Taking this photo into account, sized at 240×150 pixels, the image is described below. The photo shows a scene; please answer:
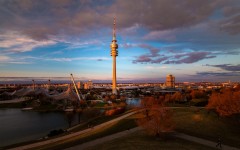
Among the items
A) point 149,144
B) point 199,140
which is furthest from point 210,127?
point 149,144

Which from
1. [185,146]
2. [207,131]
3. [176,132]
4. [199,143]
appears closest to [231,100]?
[207,131]

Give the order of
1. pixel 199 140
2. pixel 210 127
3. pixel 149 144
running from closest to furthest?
pixel 149 144, pixel 199 140, pixel 210 127

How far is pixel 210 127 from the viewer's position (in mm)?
30125

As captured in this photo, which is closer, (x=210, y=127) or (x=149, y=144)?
(x=149, y=144)

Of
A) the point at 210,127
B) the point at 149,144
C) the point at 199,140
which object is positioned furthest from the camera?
the point at 210,127

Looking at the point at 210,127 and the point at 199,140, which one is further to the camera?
the point at 210,127

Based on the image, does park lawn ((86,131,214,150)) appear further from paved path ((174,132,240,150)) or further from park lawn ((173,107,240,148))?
park lawn ((173,107,240,148))

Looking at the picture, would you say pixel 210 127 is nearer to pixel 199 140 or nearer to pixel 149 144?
pixel 199 140

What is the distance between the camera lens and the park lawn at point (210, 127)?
26.3m

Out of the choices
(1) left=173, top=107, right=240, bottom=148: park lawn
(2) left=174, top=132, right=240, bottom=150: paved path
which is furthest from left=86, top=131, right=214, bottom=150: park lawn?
(1) left=173, top=107, right=240, bottom=148: park lawn

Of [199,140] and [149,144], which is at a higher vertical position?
[149,144]

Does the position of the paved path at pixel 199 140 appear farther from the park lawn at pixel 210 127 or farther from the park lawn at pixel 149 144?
the park lawn at pixel 210 127

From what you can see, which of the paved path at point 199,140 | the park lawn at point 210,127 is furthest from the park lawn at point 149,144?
the park lawn at point 210,127

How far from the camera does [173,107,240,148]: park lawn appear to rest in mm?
26266
